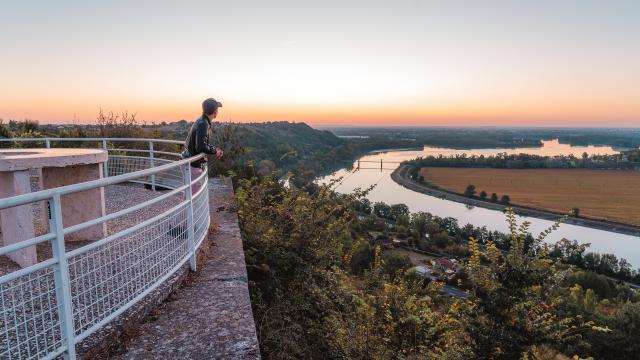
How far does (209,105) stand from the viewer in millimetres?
4996

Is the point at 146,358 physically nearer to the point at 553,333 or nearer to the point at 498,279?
the point at 498,279

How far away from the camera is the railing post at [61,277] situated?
81.0 inches

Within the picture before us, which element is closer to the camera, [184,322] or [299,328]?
[184,322]

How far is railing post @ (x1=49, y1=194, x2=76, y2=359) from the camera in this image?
206cm

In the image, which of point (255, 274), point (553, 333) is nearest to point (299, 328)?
point (255, 274)

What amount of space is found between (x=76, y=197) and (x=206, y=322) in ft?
8.81

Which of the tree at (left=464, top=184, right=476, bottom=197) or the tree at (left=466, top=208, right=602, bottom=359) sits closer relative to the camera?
the tree at (left=466, top=208, right=602, bottom=359)

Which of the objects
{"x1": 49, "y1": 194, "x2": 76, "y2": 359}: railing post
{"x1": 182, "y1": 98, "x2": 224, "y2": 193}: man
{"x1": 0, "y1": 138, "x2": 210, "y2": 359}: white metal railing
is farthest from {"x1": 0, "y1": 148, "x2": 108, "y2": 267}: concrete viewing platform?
{"x1": 49, "y1": 194, "x2": 76, "y2": 359}: railing post

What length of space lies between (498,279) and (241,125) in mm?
10857

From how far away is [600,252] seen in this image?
54.2 m

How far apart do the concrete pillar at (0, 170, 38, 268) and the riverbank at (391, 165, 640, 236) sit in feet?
166

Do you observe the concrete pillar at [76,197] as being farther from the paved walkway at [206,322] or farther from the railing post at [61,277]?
the railing post at [61,277]

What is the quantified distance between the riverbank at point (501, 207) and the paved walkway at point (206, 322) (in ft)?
162

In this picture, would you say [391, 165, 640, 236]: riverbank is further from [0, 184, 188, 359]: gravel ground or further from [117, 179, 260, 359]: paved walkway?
[117, 179, 260, 359]: paved walkway
